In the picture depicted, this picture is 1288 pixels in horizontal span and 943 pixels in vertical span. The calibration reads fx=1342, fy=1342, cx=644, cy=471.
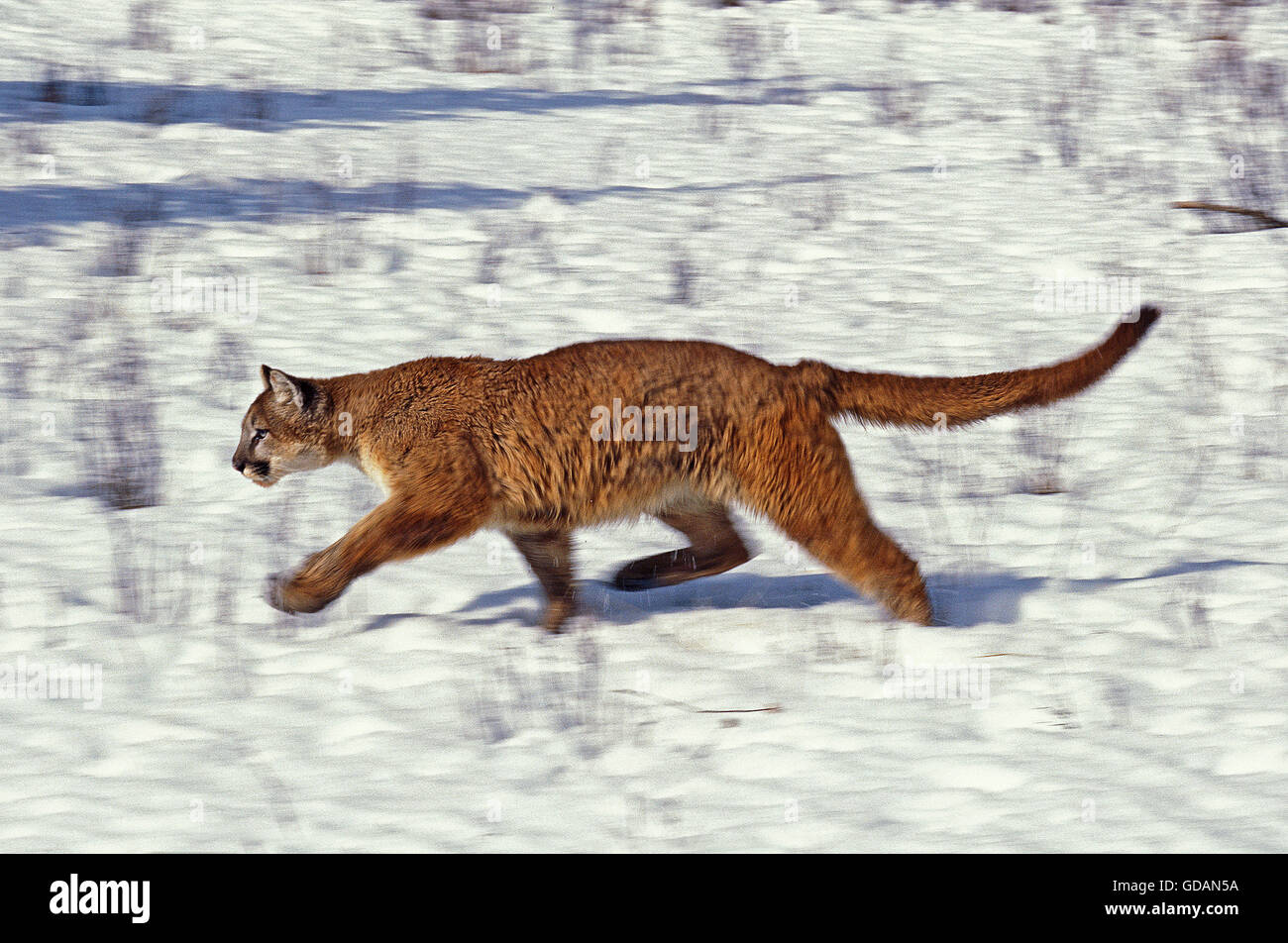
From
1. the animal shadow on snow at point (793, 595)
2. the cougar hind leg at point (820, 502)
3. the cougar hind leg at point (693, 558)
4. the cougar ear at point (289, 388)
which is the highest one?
the cougar ear at point (289, 388)

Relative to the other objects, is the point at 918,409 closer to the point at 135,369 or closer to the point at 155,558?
the point at 155,558

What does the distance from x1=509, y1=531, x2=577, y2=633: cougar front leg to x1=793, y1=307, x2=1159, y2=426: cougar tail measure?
1141 mm

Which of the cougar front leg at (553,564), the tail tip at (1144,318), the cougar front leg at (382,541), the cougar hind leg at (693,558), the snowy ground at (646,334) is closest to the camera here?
the snowy ground at (646,334)

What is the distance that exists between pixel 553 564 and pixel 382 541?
76cm

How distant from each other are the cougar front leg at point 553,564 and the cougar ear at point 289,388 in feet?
3.10

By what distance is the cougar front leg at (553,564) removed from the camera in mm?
5195

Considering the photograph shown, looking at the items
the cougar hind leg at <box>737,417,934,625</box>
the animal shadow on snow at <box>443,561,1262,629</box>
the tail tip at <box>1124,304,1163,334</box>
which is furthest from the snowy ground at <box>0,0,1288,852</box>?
the tail tip at <box>1124,304,1163,334</box>

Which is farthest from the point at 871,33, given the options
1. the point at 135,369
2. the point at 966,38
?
the point at 135,369

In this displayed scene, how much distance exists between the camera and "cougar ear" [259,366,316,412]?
507 cm

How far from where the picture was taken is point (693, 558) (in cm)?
549

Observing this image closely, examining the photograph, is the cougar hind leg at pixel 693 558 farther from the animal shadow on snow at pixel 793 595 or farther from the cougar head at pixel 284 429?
the cougar head at pixel 284 429

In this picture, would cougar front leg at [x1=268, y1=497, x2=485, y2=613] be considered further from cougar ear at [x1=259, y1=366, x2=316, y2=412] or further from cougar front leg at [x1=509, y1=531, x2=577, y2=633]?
cougar ear at [x1=259, y1=366, x2=316, y2=412]

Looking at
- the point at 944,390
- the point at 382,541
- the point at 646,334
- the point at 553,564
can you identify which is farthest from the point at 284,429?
the point at 646,334

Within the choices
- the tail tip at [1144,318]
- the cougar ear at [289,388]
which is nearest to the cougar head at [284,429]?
the cougar ear at [289,388]
